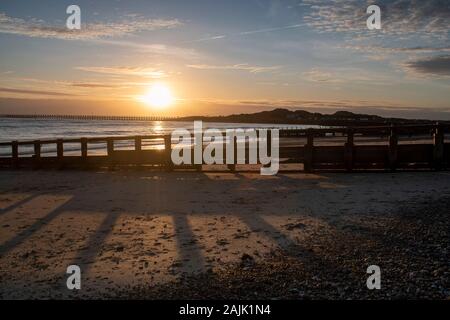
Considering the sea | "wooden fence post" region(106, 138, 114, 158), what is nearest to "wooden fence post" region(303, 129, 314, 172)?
"wooden fence post" region(106, 138, 114, 158)

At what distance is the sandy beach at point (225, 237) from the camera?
5285 millimetres

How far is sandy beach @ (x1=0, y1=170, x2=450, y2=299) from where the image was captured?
5285 millimetres

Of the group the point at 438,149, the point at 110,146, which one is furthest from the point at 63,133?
the point at 438,149

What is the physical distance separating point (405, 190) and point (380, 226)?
3746 mm

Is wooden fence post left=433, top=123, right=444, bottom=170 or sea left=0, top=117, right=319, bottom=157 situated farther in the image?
sea left=0, top=117, right=319, bottom=157

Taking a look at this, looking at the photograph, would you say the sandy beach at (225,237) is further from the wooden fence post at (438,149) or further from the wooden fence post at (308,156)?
the wooden fence post at (308,156)

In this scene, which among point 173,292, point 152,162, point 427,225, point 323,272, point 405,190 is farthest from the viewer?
point 152,162

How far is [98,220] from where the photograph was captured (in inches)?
340

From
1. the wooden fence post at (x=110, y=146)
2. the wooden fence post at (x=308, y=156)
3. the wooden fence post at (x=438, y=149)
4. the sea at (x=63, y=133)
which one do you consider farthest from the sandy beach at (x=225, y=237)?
the sea at (x=63, y=133)

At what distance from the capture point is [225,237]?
7352 mm

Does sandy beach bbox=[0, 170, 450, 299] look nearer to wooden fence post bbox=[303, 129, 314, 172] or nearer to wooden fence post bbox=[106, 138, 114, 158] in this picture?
wooden fence post bbox=[303, 129, 314, 172]

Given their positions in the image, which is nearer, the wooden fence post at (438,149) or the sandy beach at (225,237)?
the sandy beach at (225,237)
